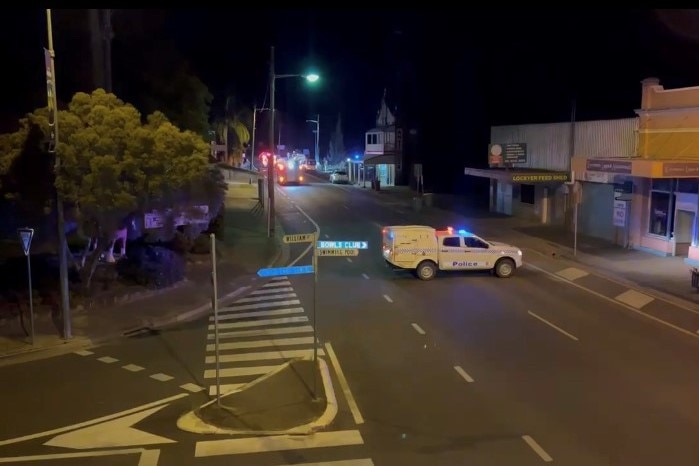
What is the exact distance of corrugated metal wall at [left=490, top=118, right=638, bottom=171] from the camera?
101 feet

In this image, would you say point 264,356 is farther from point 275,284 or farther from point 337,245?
point 275,284

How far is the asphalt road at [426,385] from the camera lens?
10.3 m

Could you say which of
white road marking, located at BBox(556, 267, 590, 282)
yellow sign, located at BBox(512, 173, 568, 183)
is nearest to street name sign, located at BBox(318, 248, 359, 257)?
white road marking, located at BBox(556, 267, 590, 282)

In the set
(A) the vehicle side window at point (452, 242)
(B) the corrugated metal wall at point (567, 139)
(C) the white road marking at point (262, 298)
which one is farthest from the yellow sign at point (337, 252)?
(B) the corrugated metal wall at point (567, 139)

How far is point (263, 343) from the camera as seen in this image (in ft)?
54.5

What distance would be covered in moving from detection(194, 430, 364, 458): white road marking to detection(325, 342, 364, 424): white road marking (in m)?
0.70

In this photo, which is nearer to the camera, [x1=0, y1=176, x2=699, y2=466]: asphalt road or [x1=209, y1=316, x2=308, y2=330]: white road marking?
[x1=0, y1=176, x2=699, y2=466]: asphalt road

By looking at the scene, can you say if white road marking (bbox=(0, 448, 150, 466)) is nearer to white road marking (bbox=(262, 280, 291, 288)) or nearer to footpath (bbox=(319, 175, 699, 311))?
white road marking (bbox=(262, 280, 291, 288))

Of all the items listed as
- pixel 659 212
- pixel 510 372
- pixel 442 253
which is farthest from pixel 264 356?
pixel 659 212

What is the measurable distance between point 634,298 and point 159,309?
14.0 m

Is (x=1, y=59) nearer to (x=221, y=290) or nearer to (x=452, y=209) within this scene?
(x=221, y=290)

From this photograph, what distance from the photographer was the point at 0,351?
624 inches

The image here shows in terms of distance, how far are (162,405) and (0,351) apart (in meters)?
5.78

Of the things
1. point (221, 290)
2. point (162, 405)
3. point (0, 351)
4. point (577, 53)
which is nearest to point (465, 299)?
point (221, 290)
